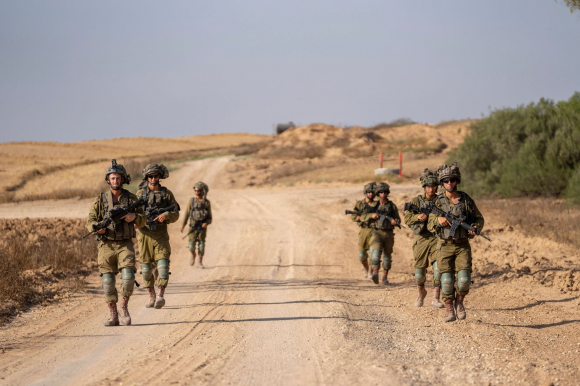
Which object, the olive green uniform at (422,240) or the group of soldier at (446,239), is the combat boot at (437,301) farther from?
the olive green uniform at (422,240)

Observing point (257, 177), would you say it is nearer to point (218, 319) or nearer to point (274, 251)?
point (274, 251)

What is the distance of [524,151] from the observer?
23750mm

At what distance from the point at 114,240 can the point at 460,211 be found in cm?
456

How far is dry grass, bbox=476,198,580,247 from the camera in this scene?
50.6 feet

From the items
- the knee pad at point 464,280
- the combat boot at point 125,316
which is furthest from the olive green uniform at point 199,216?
the knee pad at point 464,280

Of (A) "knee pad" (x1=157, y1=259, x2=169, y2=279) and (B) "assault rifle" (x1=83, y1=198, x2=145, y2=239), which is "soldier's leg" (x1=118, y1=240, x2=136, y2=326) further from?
(A) "knee pad" (x1=157, y1=259, x2=169, y2=279)

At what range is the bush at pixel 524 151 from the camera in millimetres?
22156

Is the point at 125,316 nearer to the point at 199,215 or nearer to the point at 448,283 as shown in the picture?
the point at 448,283

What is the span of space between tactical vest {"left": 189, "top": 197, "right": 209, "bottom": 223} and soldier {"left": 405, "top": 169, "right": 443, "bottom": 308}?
18.4ft

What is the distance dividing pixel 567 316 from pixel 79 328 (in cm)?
689

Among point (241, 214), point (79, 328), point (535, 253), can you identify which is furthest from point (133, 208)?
point (241, 214)

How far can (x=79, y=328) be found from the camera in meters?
8.12

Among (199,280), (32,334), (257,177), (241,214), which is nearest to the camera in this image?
(32,334)

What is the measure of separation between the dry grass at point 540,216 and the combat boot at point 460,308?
7.04 m
